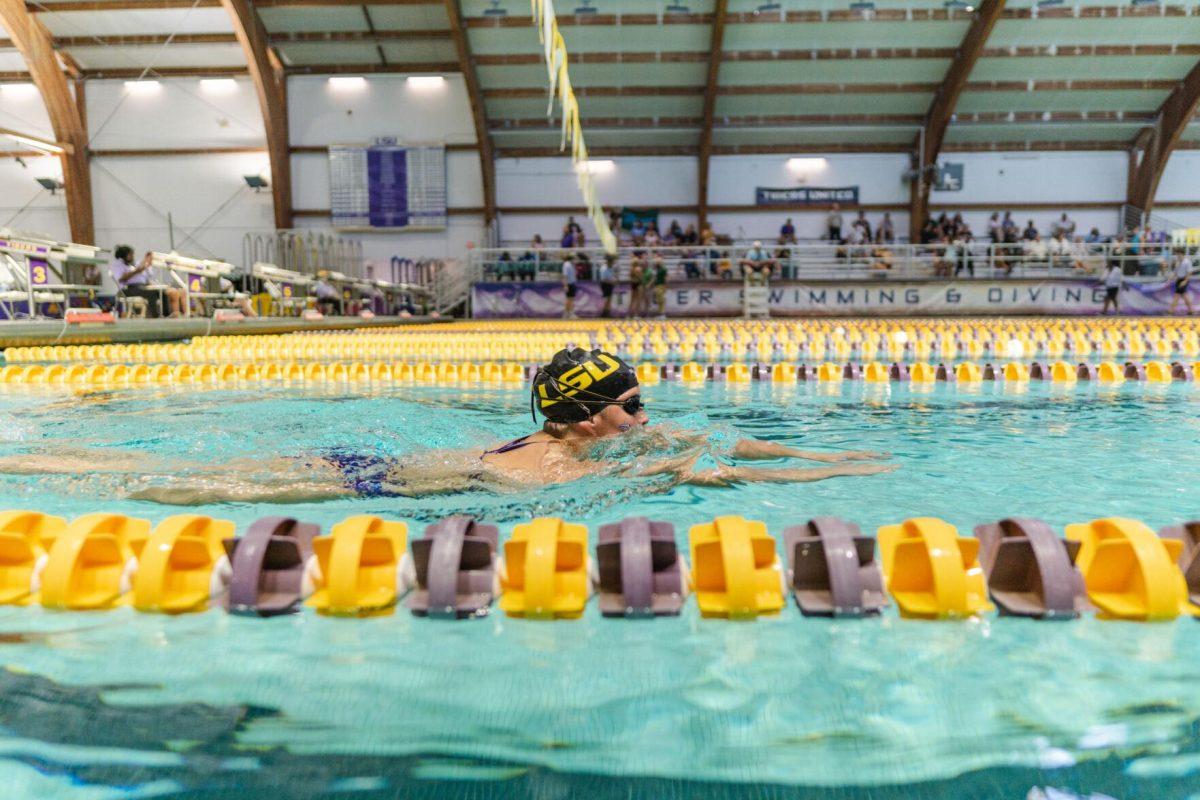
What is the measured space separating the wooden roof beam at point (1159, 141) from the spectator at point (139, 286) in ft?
75.9

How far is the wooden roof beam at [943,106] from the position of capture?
1900cm

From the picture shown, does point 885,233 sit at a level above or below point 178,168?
below

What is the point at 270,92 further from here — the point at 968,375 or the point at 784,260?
the point at 968,375

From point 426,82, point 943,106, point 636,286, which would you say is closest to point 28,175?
point 426,82

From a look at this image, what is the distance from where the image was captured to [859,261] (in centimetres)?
2164

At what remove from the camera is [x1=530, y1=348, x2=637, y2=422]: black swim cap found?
363 centimetres

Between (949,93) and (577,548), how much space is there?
22249 mm

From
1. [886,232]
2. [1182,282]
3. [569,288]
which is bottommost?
[1182,282]

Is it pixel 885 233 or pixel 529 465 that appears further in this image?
pixel 885 233

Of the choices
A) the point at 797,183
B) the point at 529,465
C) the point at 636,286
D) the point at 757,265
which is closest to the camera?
the point at 529,465

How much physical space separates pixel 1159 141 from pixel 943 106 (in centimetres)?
600

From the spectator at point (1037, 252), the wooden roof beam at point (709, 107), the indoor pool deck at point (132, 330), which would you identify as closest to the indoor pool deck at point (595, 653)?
the indoor pool deck at point (132, 330)

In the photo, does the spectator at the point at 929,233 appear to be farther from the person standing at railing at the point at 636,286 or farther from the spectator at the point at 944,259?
the person standing at railing at the point at 636,286

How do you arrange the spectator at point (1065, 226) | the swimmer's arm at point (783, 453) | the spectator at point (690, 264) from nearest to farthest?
the swimmer's arm at point (783, 453), the spectator at point (690, 264), the spectator at point (1065, 226)
